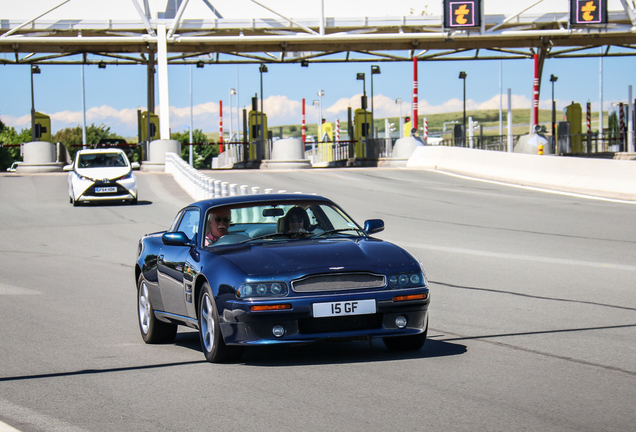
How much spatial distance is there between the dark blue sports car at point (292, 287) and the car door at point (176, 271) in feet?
0.06

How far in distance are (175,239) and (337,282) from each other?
166 cm

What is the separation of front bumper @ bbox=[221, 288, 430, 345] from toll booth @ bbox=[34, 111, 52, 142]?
50.6 meters

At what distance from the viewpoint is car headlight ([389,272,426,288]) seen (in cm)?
640

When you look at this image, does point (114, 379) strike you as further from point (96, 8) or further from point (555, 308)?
point (96, 8)

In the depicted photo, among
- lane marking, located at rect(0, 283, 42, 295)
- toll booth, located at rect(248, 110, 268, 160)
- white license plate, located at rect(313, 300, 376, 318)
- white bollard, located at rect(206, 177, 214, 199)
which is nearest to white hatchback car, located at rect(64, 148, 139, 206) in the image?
white bollard, located at rect(206, 177, 214, 199)

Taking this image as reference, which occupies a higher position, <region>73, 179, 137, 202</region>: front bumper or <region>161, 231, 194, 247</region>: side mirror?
<region>161, 231, 194, 247</region>: side mirror

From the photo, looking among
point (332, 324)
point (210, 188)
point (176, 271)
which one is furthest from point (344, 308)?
point (210, 188)

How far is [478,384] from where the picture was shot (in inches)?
223

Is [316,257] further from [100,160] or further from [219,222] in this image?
[100,160]

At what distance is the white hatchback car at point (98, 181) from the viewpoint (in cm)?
2616

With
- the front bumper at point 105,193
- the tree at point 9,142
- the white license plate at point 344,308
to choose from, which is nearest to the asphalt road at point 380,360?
the white license plate at point 344,308

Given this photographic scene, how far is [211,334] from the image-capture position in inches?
263

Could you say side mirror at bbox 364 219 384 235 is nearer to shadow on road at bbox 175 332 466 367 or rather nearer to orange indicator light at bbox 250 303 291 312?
shadow on road at bbox 175 332 466 367

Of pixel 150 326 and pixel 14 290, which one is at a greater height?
pixel 150 326
